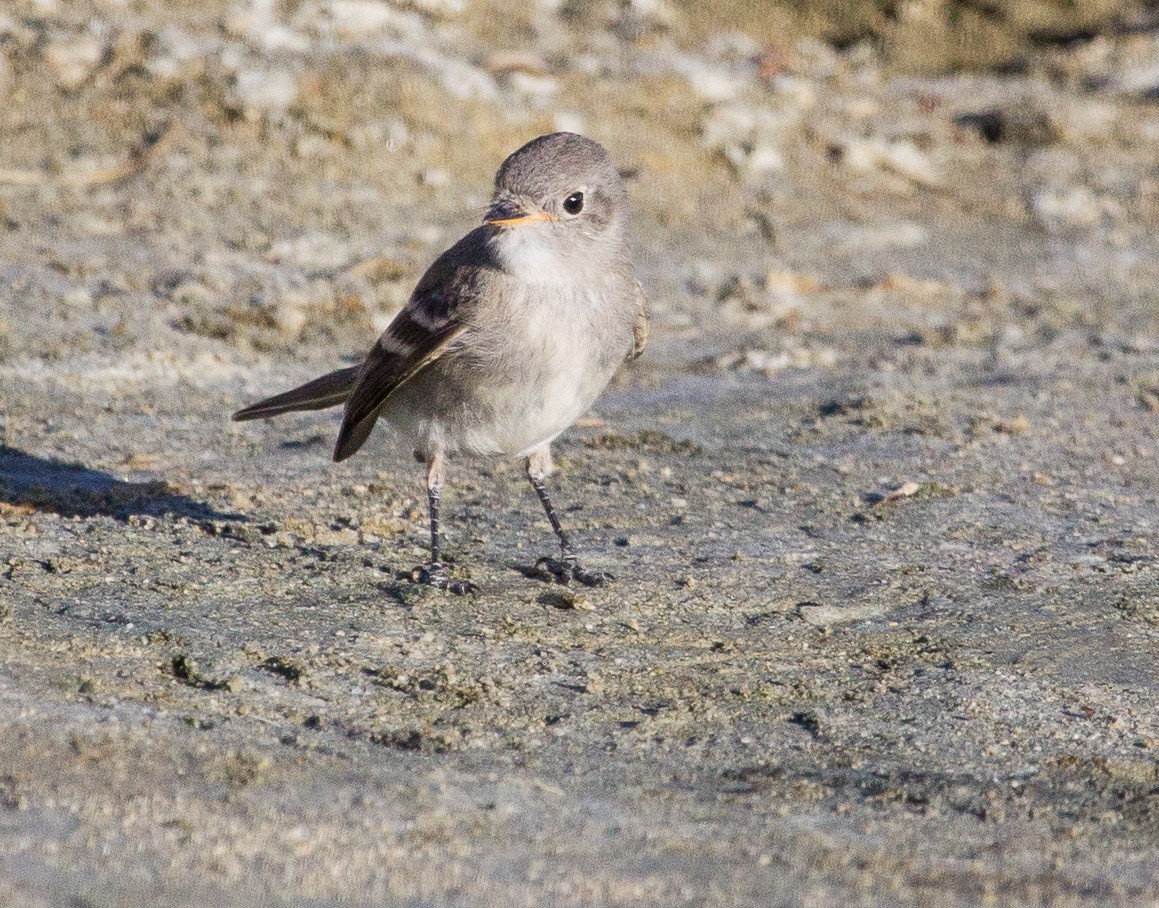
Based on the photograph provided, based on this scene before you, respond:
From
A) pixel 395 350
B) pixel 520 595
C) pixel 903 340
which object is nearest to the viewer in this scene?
pixel 520 595

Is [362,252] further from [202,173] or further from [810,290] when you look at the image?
[810,290]

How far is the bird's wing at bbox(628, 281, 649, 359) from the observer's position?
5676mm

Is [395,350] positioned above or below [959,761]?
above

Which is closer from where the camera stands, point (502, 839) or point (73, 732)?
point (502, 839)

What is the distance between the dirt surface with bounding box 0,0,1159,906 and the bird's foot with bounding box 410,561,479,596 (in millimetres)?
57

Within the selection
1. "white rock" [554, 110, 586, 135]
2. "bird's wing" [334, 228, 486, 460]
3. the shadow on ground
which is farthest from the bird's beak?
"white rock" [554, 110, 586, 135]

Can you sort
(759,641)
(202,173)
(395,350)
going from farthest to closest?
(202,173) → (395,350) → (759,641)

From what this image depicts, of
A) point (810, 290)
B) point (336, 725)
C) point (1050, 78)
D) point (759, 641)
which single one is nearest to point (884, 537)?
point (759, 641)

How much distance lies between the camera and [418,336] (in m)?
5.28

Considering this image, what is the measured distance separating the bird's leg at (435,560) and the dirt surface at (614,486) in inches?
2.8

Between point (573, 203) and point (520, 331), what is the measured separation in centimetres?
50

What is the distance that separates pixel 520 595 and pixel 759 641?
74cm

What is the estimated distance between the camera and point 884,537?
17.9 feet

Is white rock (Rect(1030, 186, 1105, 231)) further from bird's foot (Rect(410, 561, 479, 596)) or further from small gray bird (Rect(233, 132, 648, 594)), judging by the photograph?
bird's foot (Rect(410, 561, 479, 596))
